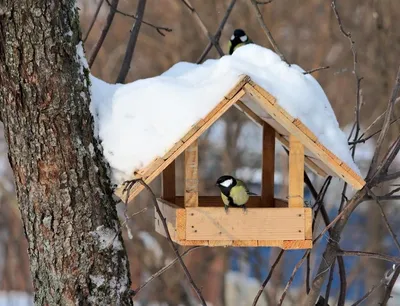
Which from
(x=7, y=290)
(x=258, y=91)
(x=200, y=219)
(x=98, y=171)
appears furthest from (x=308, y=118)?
(x=7, y=290)

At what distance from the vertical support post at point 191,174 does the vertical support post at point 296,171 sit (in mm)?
295

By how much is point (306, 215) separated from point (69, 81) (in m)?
0.83

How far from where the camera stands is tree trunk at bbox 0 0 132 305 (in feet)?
5.25

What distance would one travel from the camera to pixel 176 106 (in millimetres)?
1820

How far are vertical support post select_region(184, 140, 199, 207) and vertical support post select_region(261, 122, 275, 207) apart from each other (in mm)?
489

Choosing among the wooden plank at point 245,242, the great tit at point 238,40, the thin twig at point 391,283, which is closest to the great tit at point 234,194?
the wooden plank at point 245,242

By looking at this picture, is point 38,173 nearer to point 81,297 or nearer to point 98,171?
point 98,171

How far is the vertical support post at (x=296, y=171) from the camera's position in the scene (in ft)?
6.43

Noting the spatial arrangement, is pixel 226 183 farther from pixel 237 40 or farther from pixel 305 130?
pixel 237 40

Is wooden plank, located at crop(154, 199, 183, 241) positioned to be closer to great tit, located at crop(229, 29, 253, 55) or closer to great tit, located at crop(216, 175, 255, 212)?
great tit, located at crop(216, 175, 255, 212)

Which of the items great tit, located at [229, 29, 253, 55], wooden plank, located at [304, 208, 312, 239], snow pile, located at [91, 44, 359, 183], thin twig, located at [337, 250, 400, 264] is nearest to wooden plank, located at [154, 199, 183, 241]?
snow pile, located at [91, 44, 359, 183]

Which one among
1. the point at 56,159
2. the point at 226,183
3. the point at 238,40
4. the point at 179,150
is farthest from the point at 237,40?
the point at 56,159

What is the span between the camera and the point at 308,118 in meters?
1.93

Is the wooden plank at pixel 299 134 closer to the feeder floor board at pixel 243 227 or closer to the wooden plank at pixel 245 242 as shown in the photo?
the feeder floor board at pixel 243 227
